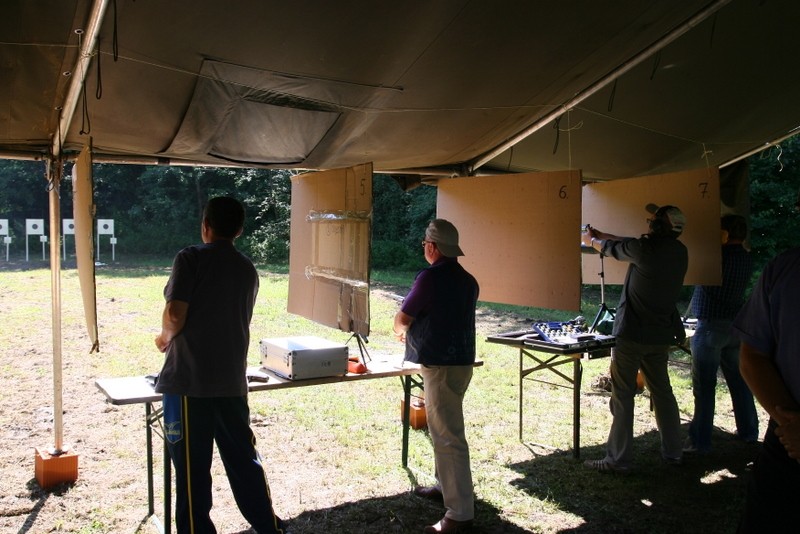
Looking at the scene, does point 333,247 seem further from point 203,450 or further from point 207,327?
point 203,450

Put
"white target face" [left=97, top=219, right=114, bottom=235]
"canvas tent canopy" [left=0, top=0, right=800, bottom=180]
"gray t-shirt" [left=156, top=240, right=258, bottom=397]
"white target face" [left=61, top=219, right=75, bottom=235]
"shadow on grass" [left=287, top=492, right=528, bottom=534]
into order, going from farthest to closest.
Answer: "white target face" [left=97, top=219, right=114, bottom=235] → "white target face" [left=61, top=219, right=75, bottom=235] → "shadow on grass" [left=287, top=492, right=528, bottom=534] → "gray t-shirt" [left=156, top=240, right=258, bottom=397] → "canvas tent canopy" [left=0, top=0, right=800, bottom=180]

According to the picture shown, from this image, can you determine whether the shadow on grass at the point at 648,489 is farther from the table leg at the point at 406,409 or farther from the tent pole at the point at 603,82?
the tent pole at the point at 603,82

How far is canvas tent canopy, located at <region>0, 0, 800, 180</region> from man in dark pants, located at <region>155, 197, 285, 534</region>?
58 centimetres

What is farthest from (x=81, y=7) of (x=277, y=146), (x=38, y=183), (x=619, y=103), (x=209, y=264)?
(x=38, y=183)

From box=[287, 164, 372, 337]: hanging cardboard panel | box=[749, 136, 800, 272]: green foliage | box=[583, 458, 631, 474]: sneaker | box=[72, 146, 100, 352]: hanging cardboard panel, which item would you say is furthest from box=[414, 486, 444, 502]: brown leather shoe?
box=[749, 136, 800, 272]: green foliage

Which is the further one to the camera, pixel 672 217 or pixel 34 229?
pixel 34 229

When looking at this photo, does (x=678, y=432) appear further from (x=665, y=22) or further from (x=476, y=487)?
(x=665, y=22)

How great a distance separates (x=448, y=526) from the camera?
2953 millimetres

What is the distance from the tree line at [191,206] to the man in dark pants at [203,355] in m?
11.9

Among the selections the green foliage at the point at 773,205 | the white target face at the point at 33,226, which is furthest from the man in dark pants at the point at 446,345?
the white target face at the point at 33,226

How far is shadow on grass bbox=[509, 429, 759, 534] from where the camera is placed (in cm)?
320

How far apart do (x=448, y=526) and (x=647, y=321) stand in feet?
5.16

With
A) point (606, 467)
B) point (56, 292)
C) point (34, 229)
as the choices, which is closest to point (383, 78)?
point (56, 292)

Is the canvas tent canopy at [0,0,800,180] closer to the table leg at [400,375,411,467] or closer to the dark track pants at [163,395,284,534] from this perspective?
the dark track pants at [163,395,284,534]
